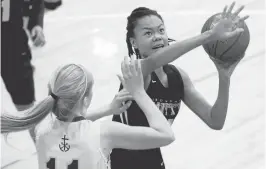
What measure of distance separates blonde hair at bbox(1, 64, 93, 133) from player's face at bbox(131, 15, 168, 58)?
0.62m

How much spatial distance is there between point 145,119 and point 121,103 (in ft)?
0.66

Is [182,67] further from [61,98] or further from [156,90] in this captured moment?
[61,98]

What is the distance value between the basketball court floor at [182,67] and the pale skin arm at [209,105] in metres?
1.85

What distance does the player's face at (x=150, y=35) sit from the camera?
349 cm

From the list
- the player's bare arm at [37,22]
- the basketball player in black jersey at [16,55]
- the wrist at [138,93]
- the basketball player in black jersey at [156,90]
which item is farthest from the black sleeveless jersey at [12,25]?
the wrist at [138,93]

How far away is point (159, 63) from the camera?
3264 millimetres

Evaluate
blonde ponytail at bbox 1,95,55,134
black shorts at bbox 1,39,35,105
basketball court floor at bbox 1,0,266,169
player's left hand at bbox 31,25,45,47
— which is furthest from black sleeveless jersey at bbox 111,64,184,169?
player's left hand at bbox 31,25,45,47

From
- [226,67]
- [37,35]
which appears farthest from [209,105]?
[37,35]

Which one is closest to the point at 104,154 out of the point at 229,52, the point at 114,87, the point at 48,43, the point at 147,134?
the point at 147,134

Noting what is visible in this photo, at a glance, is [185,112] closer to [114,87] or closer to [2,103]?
[114,87]

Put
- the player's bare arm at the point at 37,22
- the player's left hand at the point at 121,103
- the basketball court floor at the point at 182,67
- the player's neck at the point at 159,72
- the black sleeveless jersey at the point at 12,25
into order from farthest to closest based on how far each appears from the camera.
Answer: the player's bare arm at the point at 37,22
the basketball court floor at the point at 182,67
the black sleeveless jersey at the point at 12,25
the player's neck at the point at 159,72
the player's left hand at the point at 121,103

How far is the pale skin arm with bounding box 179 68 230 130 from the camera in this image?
356 cm

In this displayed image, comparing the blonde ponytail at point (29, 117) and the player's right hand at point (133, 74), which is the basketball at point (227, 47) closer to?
the player's right hand at point (133, 74)

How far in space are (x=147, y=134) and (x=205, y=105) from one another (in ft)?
2.75
